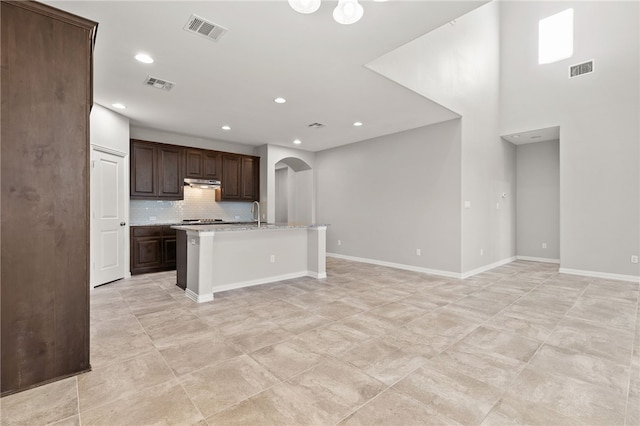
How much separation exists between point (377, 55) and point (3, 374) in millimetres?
3950

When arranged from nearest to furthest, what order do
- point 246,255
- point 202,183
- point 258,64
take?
point 258,64 → point 246,255 → point 202,183

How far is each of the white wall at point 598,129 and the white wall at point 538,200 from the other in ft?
→ 3.98

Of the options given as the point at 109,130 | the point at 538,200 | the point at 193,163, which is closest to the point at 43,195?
the point at 109,130

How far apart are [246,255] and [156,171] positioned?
9.22 feet

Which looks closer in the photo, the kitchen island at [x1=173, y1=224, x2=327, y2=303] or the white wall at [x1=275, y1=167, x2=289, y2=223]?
the kitchen island at [x1=173, y1=224, x2=327, y2=303]

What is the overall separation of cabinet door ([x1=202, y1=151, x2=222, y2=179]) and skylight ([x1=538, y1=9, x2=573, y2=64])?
7.23m

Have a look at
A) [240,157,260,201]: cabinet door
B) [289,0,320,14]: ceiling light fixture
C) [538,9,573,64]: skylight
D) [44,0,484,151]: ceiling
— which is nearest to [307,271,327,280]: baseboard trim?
[44,0,484,151]: ceiling

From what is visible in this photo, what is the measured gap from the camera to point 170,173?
6004 millimetres

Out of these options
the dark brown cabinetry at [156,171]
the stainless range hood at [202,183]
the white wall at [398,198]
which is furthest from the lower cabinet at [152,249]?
the white wall at [398,198]

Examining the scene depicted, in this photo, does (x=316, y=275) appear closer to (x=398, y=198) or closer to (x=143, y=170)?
(x=398, y=198)

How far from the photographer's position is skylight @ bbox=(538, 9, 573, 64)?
6000 mm

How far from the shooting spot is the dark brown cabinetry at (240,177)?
687 centimetres

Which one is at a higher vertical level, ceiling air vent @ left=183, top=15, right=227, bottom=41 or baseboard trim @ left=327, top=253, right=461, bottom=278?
ceiling air vent @ left=183, top=15, right=227, bottom=41

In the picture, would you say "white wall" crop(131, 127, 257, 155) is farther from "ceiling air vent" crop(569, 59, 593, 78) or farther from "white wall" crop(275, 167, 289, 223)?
"ceiling air vent" crop(569, 59, 593, 78)
